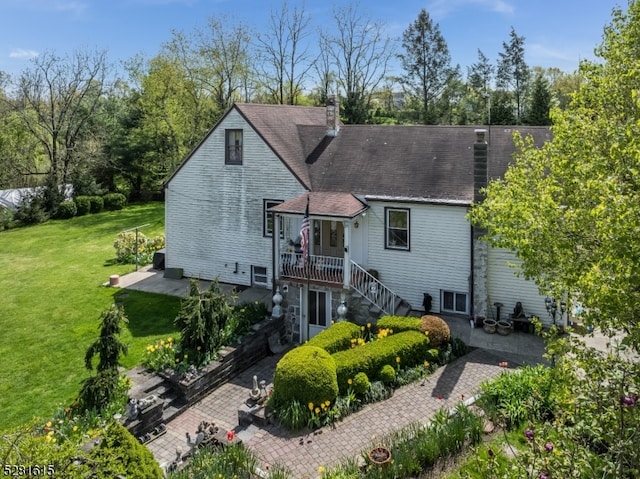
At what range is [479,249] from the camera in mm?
17328

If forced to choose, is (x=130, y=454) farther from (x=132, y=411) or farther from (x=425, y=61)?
(x=425, y=61)

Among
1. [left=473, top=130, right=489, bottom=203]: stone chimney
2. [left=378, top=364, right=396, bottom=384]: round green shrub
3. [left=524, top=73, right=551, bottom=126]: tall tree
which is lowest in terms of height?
[left=378, top=364, right=396, bottom=384]: round green shrub

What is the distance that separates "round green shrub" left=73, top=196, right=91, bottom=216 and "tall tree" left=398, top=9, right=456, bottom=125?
36663 mm

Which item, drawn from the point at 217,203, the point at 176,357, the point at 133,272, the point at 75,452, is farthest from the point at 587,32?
the point at 133,272

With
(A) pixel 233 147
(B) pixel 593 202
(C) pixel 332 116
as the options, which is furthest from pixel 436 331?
(A) pixel 233 147

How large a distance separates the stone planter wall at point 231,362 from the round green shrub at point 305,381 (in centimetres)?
280

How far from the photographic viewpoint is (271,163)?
20703mm

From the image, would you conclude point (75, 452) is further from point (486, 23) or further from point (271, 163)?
point (486, 23)

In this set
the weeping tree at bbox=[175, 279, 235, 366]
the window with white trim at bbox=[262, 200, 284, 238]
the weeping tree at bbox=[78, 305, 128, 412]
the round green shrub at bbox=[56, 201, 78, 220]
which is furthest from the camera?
the round green shrub at bbox=[56, 201, 78, 220]

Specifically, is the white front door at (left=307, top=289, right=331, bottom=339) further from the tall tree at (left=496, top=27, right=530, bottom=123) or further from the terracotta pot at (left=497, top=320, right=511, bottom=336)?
the tall tree at (left=496, top=27, right=530, bottom=123)

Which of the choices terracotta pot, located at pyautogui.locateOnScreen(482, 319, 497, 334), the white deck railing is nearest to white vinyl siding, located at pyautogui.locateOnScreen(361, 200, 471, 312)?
terracotta pot, located at pyautogui.locateOnScreen(482, 319, 497, 334)

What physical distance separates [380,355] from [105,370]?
7631 millimetres

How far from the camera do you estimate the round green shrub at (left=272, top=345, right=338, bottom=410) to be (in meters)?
12.6

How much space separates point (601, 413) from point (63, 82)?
5025 cm
